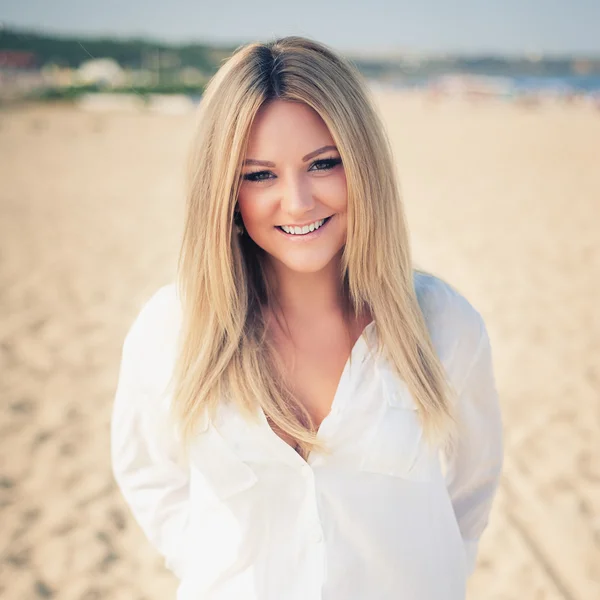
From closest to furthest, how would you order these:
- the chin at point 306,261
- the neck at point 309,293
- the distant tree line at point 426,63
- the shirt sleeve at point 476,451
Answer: the chin at point 306,261, the shirt sleeve at point 476,451, the neck at point 309,293, the distant tree line at point 426,63

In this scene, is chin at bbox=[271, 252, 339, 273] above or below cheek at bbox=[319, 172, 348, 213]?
below

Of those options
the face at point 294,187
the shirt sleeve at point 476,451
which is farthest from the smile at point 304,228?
the shirt sleeve at point 476,451

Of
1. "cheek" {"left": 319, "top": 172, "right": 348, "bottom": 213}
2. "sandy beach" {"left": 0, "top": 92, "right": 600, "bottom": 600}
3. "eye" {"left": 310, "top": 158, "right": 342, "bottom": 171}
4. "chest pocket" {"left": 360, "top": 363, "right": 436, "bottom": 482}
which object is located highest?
"eye" {"left": 310, "top": 158, "right": 342, "bottom": 171}

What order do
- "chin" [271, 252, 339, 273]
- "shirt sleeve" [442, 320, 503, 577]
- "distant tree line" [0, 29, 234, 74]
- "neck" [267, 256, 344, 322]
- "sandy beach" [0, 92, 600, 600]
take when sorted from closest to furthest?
"chin" [271, 252, 339, 273] → "shirt sleeve" [442, 320, 503, 577] → "neck" [267, 256, 344, 322] → "sandy beach" [0, 92, 600, 600] → "distant tree line" [0, 29, 234, 74]

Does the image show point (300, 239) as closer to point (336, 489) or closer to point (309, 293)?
point (309, 293)

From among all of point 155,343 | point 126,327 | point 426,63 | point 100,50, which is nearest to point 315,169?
point 155,343

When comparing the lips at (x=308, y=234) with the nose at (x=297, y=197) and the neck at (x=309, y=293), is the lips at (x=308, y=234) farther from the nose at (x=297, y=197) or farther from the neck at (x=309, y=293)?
the neck at (x=309, y=293)

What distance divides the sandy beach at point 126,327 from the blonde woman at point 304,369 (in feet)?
5.23

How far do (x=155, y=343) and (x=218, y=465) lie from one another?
1.29 feet

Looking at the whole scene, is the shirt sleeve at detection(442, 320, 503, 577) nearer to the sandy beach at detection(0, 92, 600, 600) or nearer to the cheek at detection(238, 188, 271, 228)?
the cheek at detection(238, 188, 271, 228)

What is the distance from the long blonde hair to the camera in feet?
4.71

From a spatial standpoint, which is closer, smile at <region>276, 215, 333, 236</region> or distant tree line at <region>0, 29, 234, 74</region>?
smile at <region>276, 215, 333, 236</region>

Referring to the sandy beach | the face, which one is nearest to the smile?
the face

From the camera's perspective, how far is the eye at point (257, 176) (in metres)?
1.49
